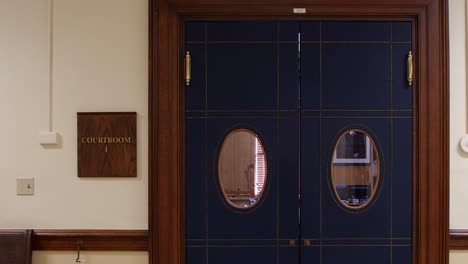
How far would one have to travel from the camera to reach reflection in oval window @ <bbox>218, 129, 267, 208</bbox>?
7.81ft

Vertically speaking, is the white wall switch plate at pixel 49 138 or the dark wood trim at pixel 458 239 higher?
the white wall switch plate at pixel 49 138

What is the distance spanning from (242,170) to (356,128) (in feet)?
2.51

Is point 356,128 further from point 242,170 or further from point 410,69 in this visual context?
point 242,170

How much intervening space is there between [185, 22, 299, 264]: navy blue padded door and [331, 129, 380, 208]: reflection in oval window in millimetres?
279

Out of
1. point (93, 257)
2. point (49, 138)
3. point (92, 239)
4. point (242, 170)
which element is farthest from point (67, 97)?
point (242, 170)

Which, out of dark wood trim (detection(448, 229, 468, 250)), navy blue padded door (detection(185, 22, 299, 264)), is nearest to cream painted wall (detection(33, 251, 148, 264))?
navy blue padded door (detection(185, 22, 299, 264))

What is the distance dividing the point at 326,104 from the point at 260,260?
1062 millimetres

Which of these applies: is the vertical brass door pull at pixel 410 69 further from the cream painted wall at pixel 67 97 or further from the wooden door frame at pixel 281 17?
the cream painted wall at pixel 67 97

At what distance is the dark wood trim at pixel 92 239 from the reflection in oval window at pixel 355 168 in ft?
4.16

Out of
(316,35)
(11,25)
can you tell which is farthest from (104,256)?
(316,35)

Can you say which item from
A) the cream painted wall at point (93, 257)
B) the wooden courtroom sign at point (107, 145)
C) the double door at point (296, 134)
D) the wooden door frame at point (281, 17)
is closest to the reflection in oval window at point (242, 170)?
the double door at point (296, 134)

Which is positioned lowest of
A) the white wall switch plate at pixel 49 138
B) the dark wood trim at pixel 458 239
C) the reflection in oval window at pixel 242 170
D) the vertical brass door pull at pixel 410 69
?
the dark wood trim at pixel 458 239

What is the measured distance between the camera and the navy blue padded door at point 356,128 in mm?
2361

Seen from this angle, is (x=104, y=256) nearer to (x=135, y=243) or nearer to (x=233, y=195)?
(x=135, y=243)
